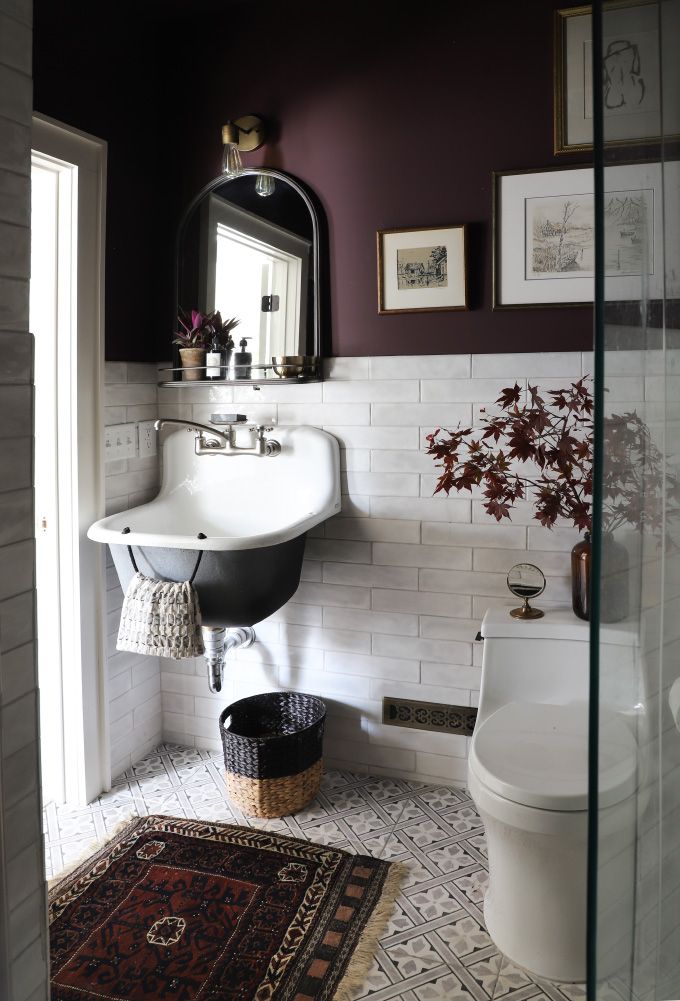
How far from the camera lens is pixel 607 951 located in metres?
0.71

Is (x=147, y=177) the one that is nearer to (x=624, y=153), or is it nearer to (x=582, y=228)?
(x=582, y=228)

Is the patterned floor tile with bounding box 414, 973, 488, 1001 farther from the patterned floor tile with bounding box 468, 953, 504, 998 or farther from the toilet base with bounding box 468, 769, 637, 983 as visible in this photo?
the toilet base with bounding box 468, 769, 637, 983

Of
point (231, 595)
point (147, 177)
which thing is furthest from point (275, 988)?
point (147, 177)

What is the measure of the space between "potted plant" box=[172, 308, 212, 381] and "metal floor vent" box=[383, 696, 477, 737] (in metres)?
1.32

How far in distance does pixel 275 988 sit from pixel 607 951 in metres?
1.44

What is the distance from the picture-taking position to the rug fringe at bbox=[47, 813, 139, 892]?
2.28 metres

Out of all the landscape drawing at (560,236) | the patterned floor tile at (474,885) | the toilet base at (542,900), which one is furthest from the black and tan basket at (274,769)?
the landscape drawing at (560,236)

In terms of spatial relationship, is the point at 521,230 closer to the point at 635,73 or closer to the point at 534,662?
the point at 534,662

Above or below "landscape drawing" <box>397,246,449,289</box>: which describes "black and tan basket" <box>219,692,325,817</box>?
below

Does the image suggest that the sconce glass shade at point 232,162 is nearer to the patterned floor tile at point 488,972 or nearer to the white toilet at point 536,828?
the white toilet at point 536,828

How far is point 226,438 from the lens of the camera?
9.46 ft

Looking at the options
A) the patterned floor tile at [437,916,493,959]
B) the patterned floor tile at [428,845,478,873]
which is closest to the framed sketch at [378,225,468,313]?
the patterned floor tile at [428,845,478,873]

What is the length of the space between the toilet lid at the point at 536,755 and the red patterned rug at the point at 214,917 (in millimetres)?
560

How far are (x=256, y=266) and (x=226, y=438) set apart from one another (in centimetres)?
61
